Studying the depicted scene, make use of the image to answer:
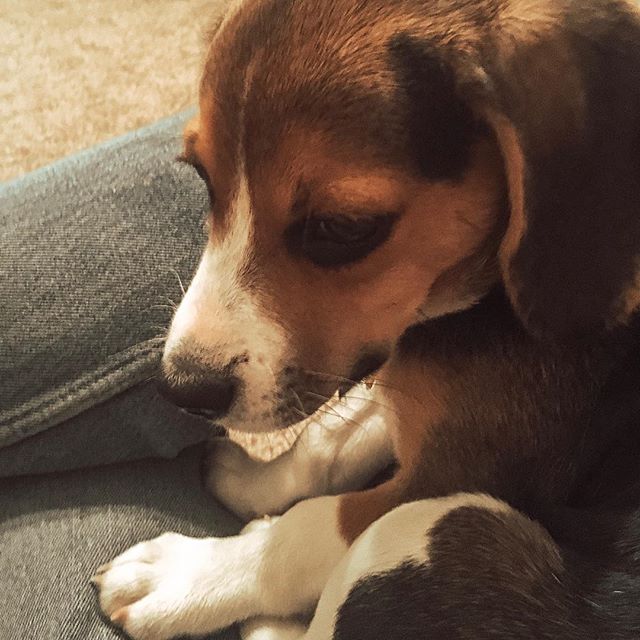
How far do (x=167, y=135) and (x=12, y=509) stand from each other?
1119 millimetres

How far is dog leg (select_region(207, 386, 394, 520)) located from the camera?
2.26 metres

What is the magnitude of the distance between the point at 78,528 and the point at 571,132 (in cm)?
137

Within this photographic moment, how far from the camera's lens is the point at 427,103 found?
1.51 metres

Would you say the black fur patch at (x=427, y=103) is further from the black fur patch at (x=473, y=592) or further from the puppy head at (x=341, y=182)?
the black fur patch at (x=473, y=592)

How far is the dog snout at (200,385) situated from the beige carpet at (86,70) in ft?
7.09

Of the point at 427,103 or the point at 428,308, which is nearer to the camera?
the point at 427,103

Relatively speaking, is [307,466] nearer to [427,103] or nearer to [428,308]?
[428,308]

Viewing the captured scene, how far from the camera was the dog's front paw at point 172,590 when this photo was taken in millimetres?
1902

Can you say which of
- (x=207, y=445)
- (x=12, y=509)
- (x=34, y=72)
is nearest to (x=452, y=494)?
(x=207, y=445)

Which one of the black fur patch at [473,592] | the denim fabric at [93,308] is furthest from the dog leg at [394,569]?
the denim fabric at [93,308]

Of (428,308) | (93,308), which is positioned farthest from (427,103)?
(93,308)

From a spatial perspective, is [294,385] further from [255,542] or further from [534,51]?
[534,51]

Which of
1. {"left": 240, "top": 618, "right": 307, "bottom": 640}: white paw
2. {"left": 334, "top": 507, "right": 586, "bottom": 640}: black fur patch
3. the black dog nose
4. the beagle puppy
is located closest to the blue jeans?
the beagle puppy

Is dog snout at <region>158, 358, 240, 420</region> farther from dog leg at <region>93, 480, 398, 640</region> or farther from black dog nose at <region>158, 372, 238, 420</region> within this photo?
dog leg at <region>93, 480, 398, 640</region>
